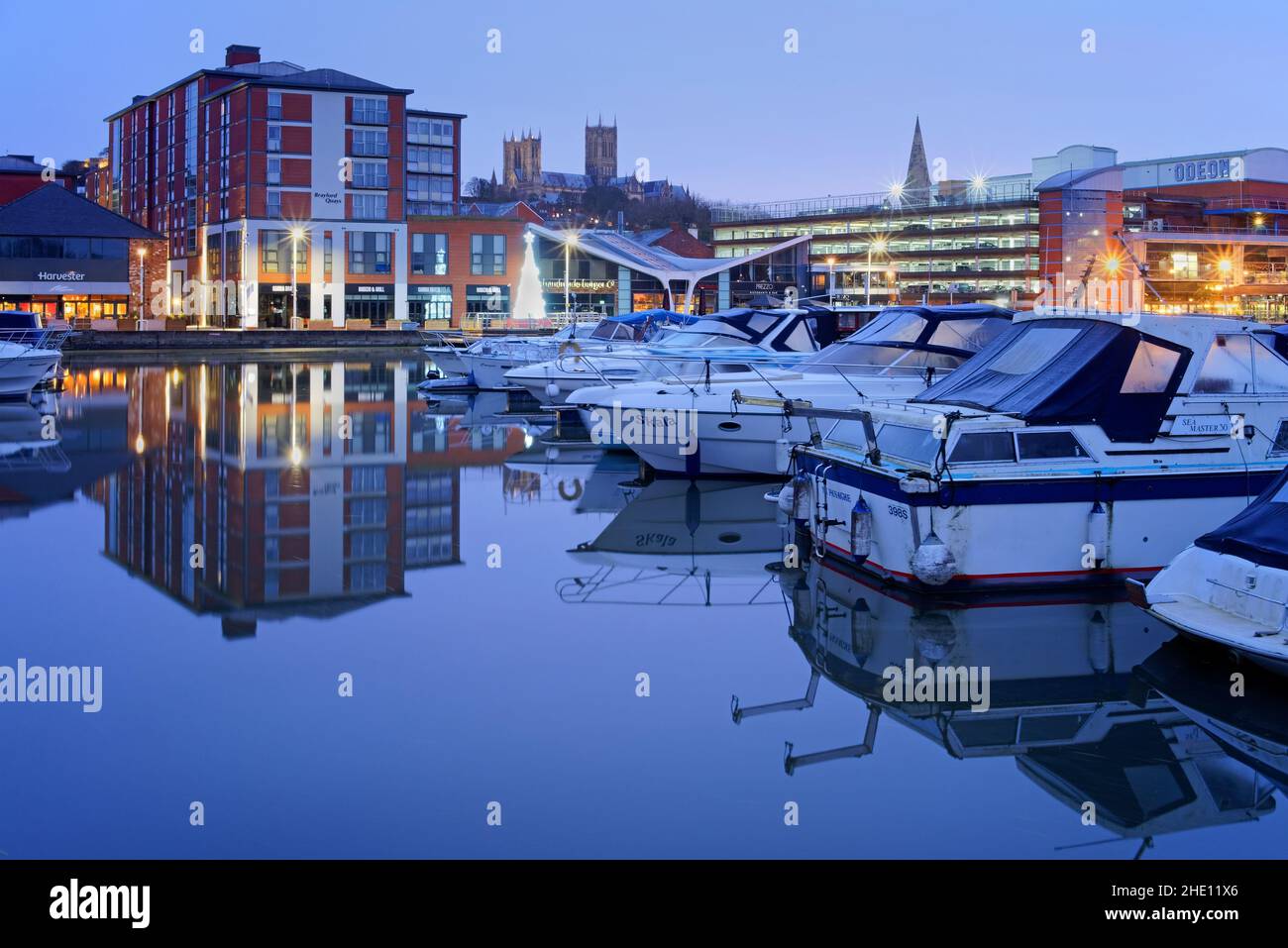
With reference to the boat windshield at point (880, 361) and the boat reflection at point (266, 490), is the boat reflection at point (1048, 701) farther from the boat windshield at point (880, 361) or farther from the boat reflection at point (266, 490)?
the boat windshield at point (880, 361)

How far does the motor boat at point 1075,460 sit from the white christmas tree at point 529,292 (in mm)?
78094

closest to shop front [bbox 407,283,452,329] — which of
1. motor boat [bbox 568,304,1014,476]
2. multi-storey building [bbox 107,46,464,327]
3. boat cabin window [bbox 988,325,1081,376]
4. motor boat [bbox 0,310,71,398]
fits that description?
multi-storey building [bbox 107,46,464,327]

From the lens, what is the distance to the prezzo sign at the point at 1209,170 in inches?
4616

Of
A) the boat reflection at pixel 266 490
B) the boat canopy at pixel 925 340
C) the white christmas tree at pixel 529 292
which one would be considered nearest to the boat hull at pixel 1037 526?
the boat reflection at pixel 266 490

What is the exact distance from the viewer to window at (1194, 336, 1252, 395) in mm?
15547

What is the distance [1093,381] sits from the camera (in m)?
14.8

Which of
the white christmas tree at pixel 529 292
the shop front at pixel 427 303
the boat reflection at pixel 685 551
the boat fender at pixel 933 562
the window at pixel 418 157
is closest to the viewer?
the boat fender at pixel 933 562

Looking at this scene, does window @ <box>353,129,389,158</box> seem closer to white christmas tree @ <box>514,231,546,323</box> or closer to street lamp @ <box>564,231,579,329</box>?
white christmas tree @ <box>514,231,546,323</box>

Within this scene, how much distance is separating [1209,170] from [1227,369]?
114 m

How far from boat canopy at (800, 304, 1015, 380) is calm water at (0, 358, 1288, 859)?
3621 millimetres

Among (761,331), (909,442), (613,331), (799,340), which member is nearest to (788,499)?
(909,442)

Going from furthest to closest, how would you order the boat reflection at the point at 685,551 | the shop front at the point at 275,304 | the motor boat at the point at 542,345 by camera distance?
the shop front at the point at 275,304 < the motor boat at the point at 542,345 < the boat reflection at the point at 685,551

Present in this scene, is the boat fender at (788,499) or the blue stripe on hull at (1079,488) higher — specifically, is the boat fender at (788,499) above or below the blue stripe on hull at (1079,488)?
below
